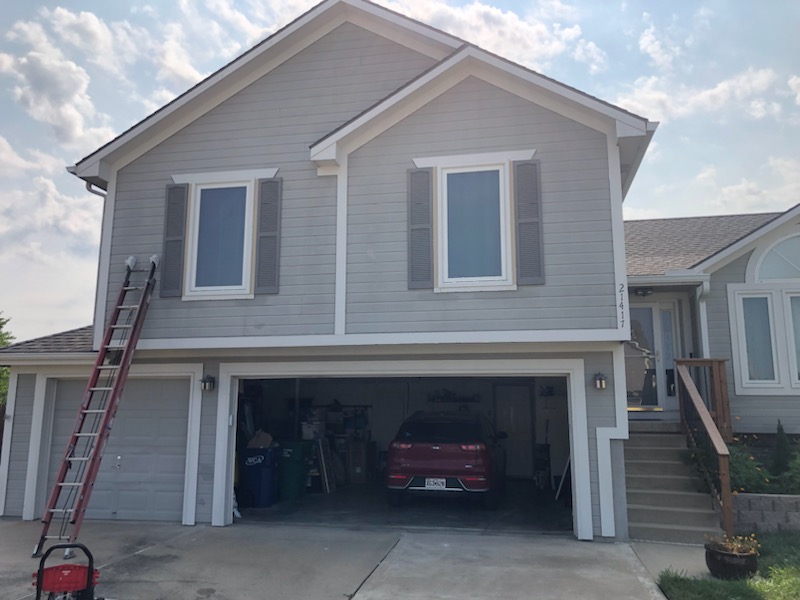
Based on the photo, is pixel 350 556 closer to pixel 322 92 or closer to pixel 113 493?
pixel 113 493

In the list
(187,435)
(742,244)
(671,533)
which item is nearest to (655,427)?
(671,533)

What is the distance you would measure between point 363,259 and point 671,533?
5.27 m

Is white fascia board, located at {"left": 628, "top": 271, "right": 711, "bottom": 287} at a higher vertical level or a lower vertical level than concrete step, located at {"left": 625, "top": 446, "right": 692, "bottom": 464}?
higher

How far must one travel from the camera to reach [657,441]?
9.05m

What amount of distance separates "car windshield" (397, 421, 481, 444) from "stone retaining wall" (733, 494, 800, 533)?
3495 mm

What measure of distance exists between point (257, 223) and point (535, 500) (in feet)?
21.9

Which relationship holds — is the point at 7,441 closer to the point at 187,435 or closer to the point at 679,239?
the point at 187,435

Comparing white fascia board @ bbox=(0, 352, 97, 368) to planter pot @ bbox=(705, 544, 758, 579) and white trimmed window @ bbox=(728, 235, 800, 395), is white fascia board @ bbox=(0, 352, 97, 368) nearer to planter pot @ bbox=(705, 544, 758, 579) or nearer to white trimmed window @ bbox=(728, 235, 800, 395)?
planter pot @ bbox=(705, 544, 758, 579)

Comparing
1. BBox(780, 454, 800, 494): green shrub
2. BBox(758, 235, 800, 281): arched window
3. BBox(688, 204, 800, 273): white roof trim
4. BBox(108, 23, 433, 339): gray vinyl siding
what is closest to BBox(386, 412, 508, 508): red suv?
BBox(108, 23, 433, 339): gray vinyl siding

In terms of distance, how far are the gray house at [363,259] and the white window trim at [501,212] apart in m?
0.03

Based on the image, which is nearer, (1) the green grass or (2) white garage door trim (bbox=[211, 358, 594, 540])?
(1) the green grass

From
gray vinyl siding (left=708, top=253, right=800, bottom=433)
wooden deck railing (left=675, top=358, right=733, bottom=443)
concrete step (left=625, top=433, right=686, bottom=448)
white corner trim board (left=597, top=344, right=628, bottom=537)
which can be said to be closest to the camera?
white corner trim board (left=597, top=344, right=628, bottom=537)

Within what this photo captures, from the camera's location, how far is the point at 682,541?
24.3ft

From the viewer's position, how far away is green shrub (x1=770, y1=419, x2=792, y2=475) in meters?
8.34
